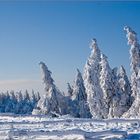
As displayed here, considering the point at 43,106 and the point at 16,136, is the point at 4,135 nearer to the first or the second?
the point at 16,136

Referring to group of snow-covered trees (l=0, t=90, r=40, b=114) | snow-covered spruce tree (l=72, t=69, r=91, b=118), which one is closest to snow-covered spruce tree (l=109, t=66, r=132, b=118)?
snow-covered spruce tree (l=72, t=69, r=91, b=118)

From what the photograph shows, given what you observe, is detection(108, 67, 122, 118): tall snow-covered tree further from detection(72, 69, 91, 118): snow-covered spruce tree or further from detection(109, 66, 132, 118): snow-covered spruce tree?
detection(72, 69, 91, 118): snow-covered spruce tree

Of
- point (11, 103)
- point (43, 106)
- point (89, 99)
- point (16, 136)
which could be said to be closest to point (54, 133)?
point (16, 136)

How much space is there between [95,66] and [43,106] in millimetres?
12193

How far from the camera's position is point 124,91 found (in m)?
68.2

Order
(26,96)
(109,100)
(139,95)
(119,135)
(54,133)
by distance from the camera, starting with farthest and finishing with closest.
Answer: (26,96), (109,100), (139,95), (54,133), (119,135)

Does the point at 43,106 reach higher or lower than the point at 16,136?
A: higher

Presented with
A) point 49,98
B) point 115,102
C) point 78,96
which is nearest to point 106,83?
point 115,102

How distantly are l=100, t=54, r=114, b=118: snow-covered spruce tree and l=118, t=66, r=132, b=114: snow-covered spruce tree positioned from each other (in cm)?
184

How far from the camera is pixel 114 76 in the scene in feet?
224

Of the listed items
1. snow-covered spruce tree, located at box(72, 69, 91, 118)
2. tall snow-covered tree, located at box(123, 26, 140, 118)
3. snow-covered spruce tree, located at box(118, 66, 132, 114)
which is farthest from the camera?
snow-covered spruce tree, located at box(72, 69, 91, 118)

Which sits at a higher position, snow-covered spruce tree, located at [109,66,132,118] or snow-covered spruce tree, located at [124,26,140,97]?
snow-covered spruce tree, located at [124,26,140,97]

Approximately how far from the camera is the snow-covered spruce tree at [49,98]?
240 ft

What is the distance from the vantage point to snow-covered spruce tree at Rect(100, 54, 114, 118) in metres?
65.5
